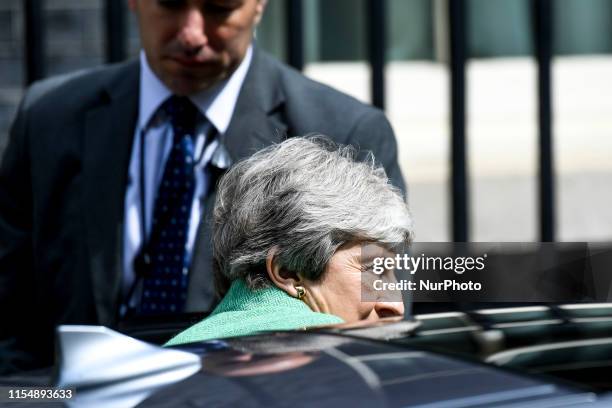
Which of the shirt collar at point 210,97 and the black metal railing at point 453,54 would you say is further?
the black metal railing at point 453,54

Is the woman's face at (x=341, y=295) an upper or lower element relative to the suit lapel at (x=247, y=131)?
lower

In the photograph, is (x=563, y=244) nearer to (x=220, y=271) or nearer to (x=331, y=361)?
(x=331, y=361)

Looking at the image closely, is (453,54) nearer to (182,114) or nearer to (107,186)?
(182,114)

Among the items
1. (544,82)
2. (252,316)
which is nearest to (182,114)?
(252,316)

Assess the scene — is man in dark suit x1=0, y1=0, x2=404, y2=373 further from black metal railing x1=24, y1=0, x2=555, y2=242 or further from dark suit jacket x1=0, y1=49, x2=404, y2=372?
black metal railing x1=24, y1=0, x2=555, y2=242

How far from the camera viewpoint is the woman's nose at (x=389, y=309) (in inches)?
81.4

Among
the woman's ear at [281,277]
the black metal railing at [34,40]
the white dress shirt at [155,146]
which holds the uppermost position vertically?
the black metal railing at [34,40]

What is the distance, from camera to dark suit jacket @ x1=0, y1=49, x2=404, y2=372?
3123 mm

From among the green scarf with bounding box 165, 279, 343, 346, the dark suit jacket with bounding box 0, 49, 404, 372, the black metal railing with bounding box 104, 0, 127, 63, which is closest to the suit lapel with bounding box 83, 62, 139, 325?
the dark suit jacket with bounding box 0, 49, 404, 372

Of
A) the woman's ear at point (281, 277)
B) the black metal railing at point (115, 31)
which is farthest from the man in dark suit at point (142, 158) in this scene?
the woman's ear at point (281, 277)

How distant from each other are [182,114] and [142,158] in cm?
13

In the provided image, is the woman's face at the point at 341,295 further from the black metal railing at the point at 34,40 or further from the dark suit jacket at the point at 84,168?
the black metal railing at the point at 34,40

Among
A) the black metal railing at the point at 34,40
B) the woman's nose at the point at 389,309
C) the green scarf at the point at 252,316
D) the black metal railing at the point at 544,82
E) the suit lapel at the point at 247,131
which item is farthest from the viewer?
the black metal railing at the point at 544,82

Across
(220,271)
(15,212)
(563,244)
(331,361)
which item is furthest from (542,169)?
(331,361)
